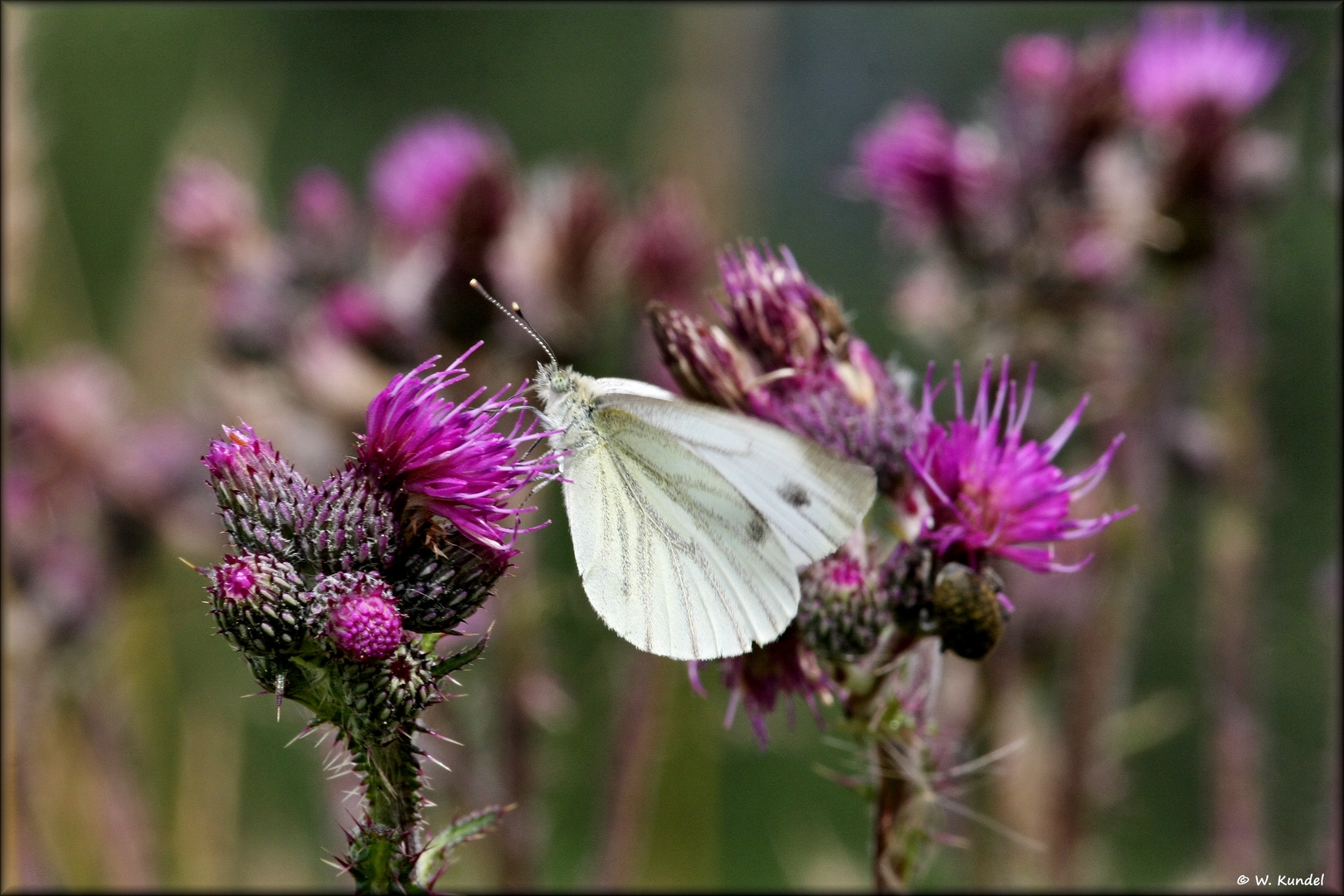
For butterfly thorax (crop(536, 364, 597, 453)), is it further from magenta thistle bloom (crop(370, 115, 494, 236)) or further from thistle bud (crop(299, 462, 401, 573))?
magenta thistle bloom (crop(370, 115, 494, 236))

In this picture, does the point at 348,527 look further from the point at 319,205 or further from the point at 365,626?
the point at 319,205

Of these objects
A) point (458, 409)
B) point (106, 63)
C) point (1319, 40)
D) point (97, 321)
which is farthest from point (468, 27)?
point (458, 409)

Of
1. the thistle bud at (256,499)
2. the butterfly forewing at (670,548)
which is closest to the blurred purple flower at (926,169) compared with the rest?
the butterfly forewing at (670,548)

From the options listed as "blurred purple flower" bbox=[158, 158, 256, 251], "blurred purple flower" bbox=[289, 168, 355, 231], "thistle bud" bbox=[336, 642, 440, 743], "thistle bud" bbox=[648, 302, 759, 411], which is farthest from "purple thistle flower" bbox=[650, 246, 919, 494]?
"blurred purple flower" bbox=[158, 158, 256, 251]

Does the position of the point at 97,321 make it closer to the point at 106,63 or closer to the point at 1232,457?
the point at 106,63

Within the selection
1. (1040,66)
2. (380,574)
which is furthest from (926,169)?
(380,574)
